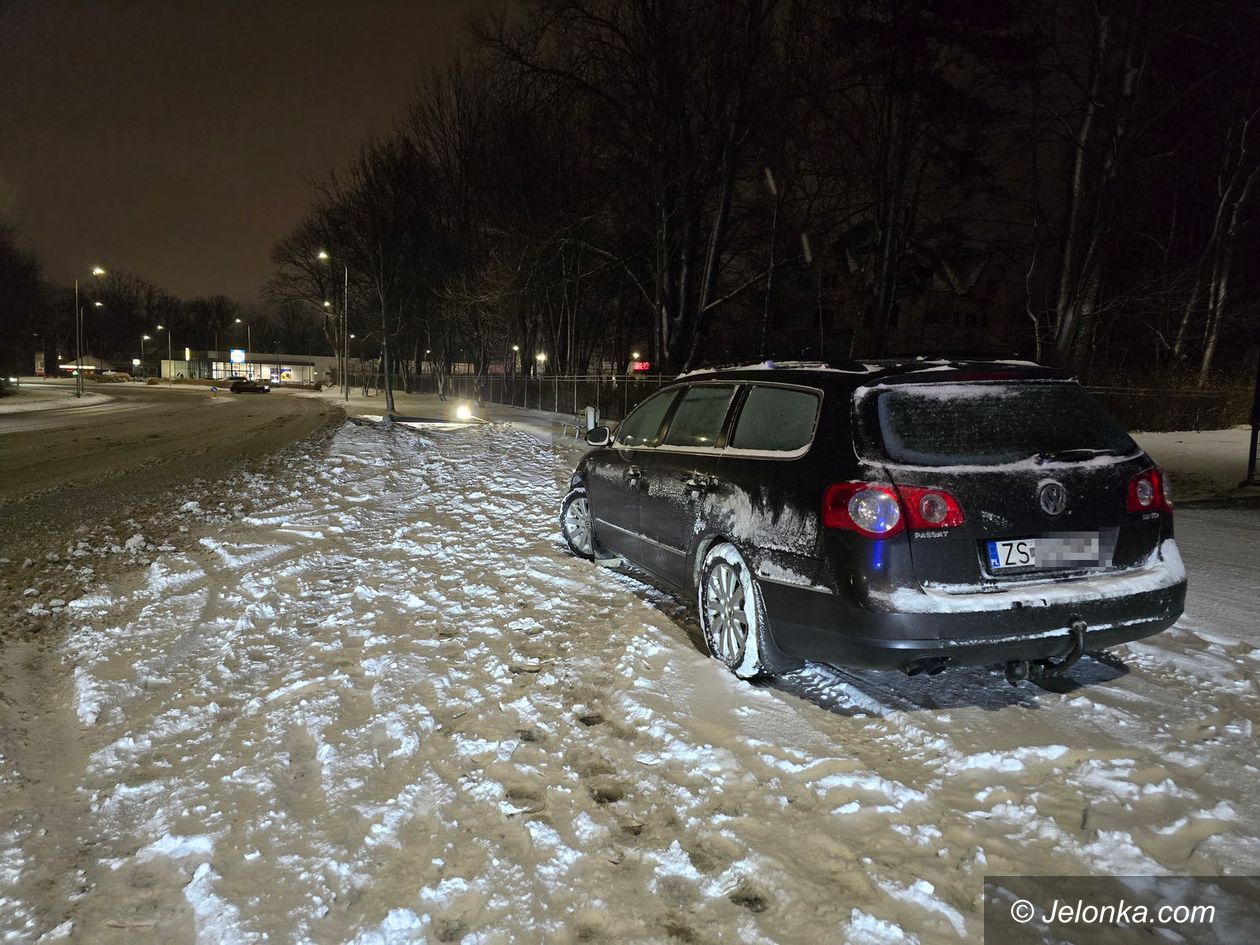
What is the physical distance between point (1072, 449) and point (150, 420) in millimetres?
28854

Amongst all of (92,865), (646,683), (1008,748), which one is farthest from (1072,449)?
(92,865)

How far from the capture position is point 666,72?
712 inches

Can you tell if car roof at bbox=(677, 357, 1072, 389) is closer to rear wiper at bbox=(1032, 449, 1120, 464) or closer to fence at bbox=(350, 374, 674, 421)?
rear wiper at bbox=(1032, 449, 1120, 464)

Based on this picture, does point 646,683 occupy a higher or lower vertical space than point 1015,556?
lower

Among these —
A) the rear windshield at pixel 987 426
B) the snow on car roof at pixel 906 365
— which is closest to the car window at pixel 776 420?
the snow on car roof at pixel 906 365

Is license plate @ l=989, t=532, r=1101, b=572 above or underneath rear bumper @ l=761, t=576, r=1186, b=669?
above

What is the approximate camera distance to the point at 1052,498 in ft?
10.7

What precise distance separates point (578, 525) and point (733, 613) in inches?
114

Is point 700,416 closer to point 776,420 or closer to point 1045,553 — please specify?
point 776,420

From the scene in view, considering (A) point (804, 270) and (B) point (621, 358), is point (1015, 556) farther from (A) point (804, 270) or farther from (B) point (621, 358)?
(B) point (621, 358)

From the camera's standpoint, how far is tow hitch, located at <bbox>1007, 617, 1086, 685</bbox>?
10.6 ft

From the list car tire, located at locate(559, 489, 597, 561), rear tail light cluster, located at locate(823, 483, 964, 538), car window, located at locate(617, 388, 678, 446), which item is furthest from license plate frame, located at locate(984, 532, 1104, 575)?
car tire, located at locate(559, 489, 597, 561)

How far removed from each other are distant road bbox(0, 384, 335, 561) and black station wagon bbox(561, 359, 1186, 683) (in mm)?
6771

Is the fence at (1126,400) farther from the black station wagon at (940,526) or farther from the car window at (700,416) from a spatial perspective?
the black station wagon at (940,526)
